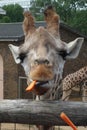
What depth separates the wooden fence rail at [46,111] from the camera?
10.3 ft

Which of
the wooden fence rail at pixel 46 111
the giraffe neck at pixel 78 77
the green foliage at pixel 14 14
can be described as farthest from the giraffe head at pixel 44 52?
the green foliage at pixel 14 14

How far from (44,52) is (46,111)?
1.24 ft

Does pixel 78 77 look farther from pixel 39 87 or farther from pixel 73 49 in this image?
pixel 39 87

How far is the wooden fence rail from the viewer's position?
3.14 m

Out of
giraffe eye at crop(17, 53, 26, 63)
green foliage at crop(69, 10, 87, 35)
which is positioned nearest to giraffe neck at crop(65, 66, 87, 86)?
giraffe eye at crop(17, 53, 26, 63)

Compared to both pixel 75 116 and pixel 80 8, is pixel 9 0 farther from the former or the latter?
pixel 75 116

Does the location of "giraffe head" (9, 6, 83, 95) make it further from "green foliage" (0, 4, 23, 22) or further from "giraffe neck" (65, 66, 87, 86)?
"green foliage" (0, 4, 23, 22)

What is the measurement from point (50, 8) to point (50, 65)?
591 mm

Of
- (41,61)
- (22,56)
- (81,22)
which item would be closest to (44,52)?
(41,61)

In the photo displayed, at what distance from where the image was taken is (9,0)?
88.2 metres

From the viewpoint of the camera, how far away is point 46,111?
313 centimetres

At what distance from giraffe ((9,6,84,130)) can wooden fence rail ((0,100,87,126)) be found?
81mm

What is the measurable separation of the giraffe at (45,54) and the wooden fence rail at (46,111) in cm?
8

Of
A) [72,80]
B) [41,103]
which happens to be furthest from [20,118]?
[72,80]
